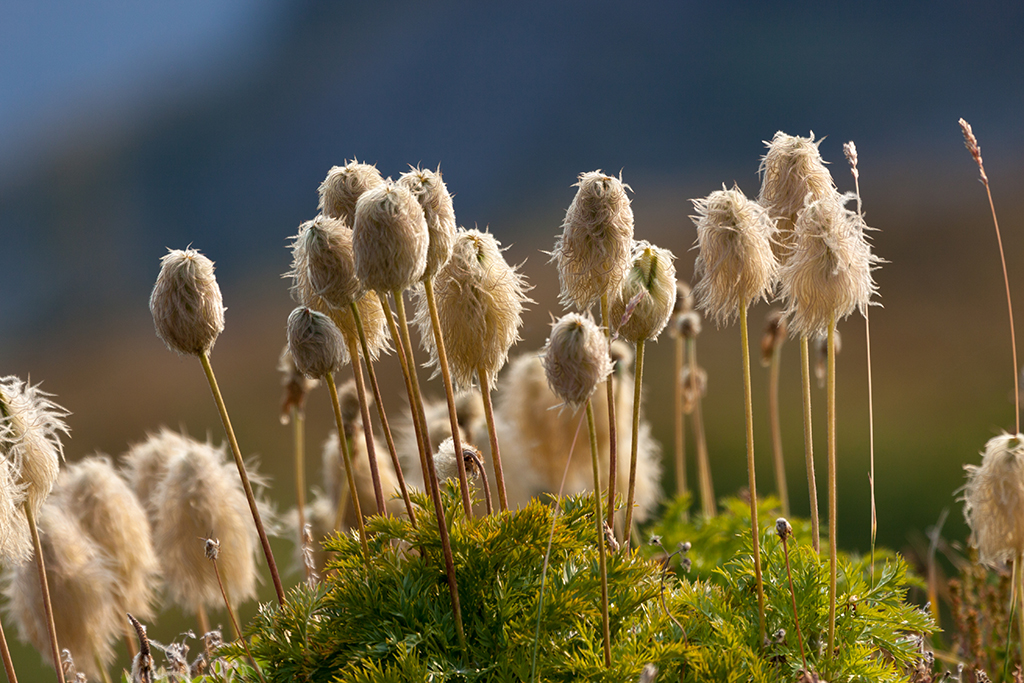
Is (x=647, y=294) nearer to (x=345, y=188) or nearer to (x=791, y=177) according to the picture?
(x=791, y=177)

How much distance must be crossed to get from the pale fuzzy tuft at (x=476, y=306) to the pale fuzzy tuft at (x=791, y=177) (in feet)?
1.46

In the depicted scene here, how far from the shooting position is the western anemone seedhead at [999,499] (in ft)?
4.26

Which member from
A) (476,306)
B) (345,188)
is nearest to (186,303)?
(345,188)

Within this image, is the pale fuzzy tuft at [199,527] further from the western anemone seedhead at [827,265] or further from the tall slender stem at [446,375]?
the western anemone seedhead at [827,265]

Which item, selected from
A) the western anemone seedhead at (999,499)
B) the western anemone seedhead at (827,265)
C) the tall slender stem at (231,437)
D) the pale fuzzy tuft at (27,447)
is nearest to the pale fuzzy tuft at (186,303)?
the tall slender stem at (231,437)

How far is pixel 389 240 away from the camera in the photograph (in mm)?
1044

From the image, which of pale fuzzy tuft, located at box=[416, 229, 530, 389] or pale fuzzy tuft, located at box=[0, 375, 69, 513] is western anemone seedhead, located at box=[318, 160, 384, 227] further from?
pale fuzzy tuft, located at box=[0, 375, 69, 513]

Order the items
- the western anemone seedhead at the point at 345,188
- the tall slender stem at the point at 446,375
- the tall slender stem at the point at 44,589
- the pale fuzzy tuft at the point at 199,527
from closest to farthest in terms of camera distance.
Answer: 1. the tall slender stem at the point at 446,375
2. the tall slender stem at the point at 44,589
3. the western anemone seedhead at the point at 345,188
4. the pale fuzzy tuft at the point at 199,527

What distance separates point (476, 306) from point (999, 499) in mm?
899

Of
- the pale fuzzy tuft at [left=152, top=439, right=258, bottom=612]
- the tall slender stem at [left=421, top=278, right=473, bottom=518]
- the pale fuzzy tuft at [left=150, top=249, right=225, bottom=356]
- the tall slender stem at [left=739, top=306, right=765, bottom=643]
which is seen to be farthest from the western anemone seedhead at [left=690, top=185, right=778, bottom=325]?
the pale fuzzy tuft at [left=152, top=439, right=258, bottom=612]

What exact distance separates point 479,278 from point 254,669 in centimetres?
71

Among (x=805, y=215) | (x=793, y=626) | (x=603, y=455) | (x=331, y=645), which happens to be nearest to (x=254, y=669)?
(x=331, y=645)

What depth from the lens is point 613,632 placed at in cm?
120

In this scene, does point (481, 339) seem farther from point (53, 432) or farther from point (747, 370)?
point (53, 432)
